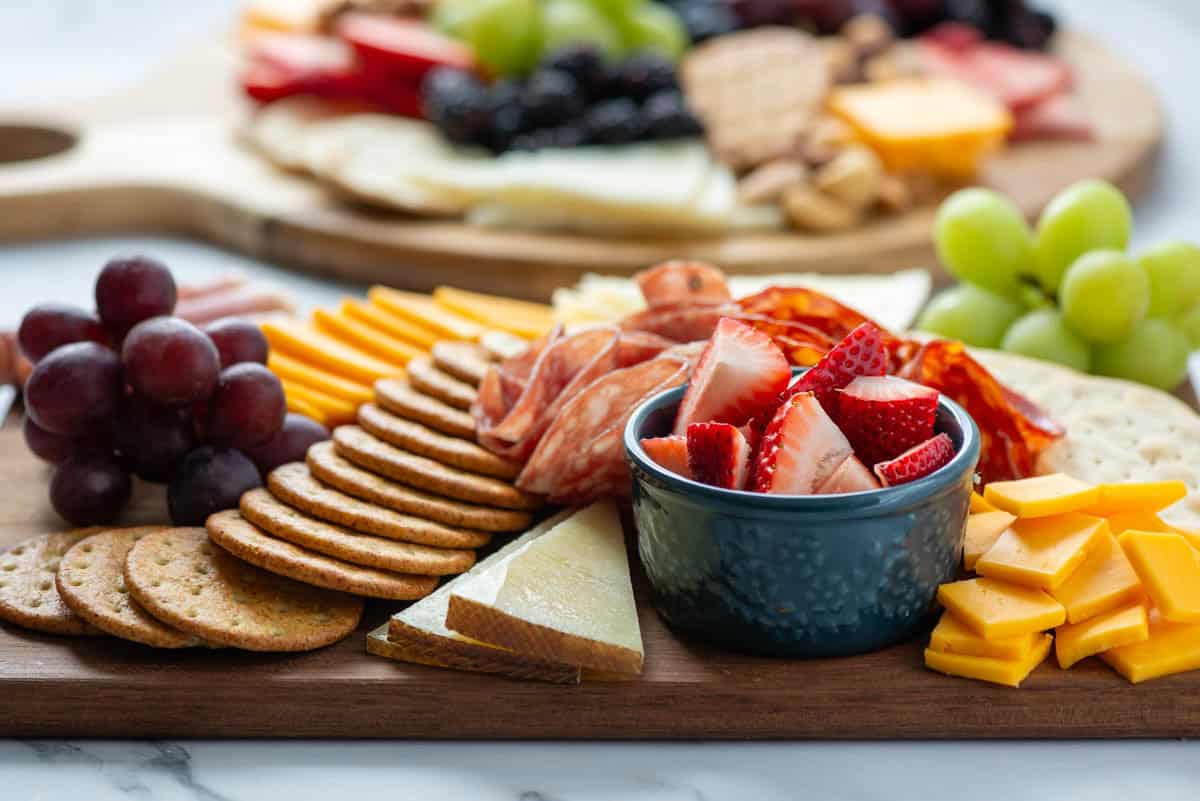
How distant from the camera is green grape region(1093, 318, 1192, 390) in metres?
1.93

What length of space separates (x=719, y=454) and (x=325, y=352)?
2.42 ft

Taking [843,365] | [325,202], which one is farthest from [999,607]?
[325,202]

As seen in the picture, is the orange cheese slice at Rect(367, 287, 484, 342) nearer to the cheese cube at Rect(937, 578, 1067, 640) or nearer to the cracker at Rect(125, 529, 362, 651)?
the cracker at Rect(125, 529, 362, 651)

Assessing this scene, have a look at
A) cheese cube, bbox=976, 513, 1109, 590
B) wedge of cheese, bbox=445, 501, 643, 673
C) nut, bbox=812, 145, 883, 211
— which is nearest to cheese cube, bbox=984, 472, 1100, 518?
cheese cube, bbox=976, 513, 1109, 590

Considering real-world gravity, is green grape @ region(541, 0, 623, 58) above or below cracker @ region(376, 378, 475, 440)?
above

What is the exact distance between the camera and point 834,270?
2.67m

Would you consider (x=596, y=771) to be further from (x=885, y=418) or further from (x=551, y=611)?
(x=885, y=418)

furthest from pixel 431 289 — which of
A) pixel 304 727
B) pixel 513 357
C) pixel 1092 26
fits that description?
pixel 1092 26

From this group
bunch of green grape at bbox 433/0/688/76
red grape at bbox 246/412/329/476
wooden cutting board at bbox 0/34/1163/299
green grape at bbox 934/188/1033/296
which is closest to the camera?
red grape at bbox 246/412/329/476

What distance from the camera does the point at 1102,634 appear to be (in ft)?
4.38

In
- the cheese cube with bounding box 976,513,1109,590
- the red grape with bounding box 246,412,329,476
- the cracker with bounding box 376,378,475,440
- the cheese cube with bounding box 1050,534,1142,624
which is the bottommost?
the cheese cube with bounding box 1050,534,1142,624

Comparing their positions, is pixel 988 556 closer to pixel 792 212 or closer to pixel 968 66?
pixel 792 212

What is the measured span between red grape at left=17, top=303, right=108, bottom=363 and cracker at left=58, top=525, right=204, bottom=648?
267 mm

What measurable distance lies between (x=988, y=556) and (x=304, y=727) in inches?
26.5
